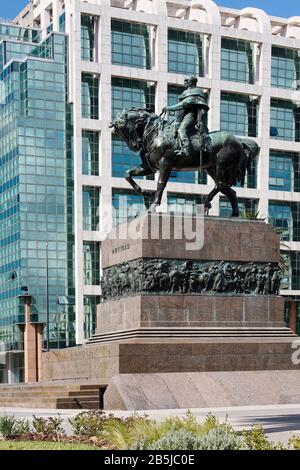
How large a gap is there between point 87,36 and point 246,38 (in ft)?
48.6

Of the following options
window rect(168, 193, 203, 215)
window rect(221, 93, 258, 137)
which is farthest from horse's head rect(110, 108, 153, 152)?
window rect(221, 93, 258, 137)

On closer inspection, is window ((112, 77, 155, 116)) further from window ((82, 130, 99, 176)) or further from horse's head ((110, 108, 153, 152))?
horse's head ((110, 108, 153, 152))

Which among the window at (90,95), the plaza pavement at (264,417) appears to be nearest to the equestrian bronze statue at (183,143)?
the plaza pavement at (264,417)

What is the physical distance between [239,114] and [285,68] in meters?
6.69

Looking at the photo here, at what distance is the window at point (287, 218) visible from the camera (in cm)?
8475

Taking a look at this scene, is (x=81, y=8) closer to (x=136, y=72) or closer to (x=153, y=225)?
(x=136, y=72)

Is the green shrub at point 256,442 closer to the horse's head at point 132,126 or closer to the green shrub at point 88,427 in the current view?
the green shrub at point 88,427

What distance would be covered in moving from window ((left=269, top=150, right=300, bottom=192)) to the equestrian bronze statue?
172 ft

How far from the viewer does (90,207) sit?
3076 inches

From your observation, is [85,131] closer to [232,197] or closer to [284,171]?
[284,171]

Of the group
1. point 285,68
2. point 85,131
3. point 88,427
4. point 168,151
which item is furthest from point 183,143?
point 285,68

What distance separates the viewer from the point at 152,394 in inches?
1057

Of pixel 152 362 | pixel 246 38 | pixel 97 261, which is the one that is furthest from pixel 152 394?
pixel 246 38

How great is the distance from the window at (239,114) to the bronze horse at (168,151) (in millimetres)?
50764
